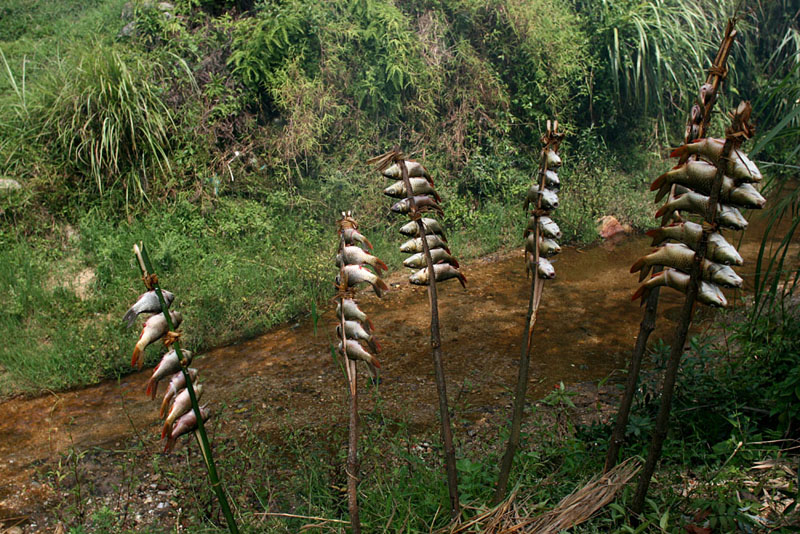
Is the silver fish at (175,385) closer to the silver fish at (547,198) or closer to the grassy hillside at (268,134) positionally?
the silver fish at (547,198)

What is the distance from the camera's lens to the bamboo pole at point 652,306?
1107mm

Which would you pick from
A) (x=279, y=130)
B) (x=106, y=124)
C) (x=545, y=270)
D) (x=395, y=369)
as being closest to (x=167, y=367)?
(x=545, y=270)

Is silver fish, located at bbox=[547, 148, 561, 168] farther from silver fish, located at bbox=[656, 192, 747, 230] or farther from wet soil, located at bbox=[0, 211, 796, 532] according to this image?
wet soil, located at bbox=[0, 211, 796, 532]

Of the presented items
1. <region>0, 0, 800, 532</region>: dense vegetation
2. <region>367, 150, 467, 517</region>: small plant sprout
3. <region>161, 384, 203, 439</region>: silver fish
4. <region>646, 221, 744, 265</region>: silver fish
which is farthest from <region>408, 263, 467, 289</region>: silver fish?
<region>0, 0, 800, 532</region>: dense vegetation

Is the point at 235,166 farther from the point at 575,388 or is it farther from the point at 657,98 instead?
the point at 657,98

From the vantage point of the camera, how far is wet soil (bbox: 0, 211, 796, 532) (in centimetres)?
324

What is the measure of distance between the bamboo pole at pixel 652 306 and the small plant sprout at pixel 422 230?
16.2 inches

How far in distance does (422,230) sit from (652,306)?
0.54m

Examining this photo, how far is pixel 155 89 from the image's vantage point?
5742mm

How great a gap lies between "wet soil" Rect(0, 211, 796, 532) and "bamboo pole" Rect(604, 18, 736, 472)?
110 cm

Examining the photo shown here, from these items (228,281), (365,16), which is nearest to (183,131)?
(228,281)

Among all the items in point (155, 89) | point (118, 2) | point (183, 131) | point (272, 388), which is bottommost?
point (272, 388)

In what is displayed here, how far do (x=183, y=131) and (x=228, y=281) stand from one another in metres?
1.79

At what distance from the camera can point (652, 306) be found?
141cm
